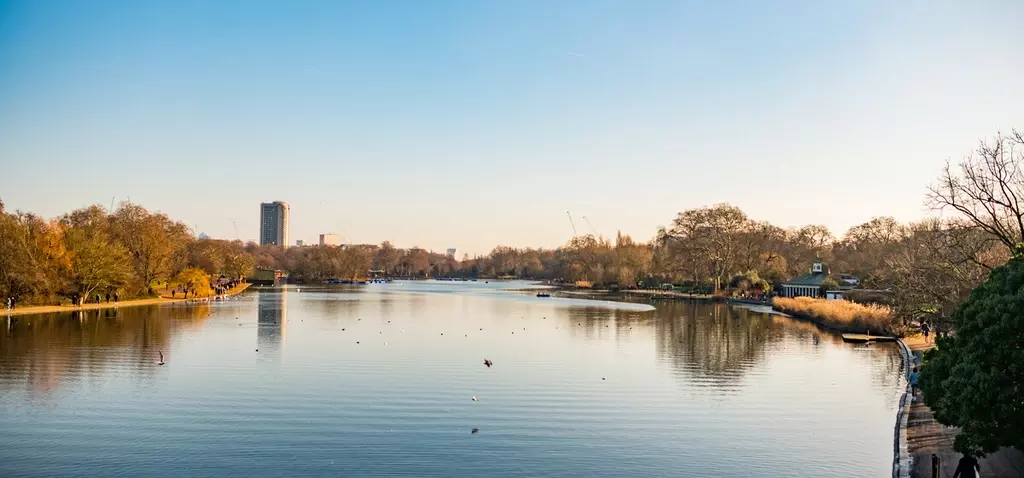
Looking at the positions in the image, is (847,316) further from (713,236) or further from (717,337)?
(713,236)

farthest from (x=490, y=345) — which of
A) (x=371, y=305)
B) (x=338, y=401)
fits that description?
(x=371, y=305)

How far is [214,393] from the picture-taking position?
28.5 metres

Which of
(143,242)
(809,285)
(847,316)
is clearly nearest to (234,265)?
(143,242)

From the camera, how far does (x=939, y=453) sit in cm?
1933

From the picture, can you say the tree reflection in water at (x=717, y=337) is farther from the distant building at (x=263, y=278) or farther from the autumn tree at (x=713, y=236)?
the distant building at (x=263, y=278)

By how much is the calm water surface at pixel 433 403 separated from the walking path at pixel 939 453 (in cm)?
90

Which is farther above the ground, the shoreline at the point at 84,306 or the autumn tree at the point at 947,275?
the autumn tree at the point at 947,275

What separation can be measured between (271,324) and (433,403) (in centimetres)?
3359

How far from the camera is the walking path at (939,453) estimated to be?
17.5 m

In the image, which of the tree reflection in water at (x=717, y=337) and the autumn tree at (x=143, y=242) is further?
the autumn tree at (x=143, y=242)

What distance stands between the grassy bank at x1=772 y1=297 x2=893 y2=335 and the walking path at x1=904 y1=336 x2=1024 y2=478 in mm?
33702

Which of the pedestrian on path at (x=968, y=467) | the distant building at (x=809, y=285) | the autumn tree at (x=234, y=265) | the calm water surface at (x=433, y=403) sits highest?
the autumn tree at (x=234, y=265)

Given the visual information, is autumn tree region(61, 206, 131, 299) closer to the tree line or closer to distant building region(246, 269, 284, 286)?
the tree line

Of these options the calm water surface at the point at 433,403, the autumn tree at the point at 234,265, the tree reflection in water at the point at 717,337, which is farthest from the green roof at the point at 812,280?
the autumn tree at the point at 234,265
